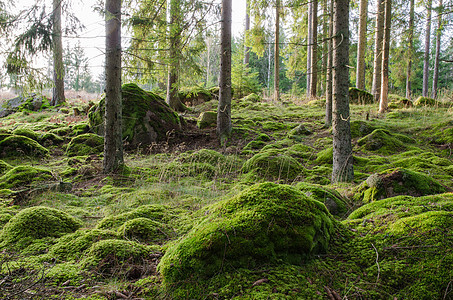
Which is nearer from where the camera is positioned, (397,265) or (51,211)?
(397,265)

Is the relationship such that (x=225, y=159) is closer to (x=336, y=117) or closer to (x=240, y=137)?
(x=240, y=137)

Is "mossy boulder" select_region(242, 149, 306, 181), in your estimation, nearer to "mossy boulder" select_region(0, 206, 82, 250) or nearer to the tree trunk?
the tree trunk

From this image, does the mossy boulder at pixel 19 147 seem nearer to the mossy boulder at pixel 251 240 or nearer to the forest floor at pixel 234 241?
the forest floor at pixel 234 241

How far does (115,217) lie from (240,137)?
6.77 m

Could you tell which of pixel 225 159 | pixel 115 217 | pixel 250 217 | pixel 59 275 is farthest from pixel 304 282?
pixel 225 159

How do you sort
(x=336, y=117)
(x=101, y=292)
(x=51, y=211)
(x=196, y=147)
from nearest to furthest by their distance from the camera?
(x=101, y=292)
(x=51, y=211)
(x=336, y=117)
(x=196, y=147)

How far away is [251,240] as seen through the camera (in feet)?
6.57

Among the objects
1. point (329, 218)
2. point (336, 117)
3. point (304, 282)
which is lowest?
point (304, 282)

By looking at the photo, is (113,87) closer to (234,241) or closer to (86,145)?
(86,145)

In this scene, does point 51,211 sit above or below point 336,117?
below

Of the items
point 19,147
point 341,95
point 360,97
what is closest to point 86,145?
point 19,147

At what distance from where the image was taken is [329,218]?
7.95 ft

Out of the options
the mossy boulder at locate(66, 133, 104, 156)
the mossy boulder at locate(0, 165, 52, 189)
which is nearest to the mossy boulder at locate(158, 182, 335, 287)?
the mossy boulder at locate(0, 165, 52, 189)

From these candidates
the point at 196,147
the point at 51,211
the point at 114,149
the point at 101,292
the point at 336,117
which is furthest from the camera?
the point at 196,147
